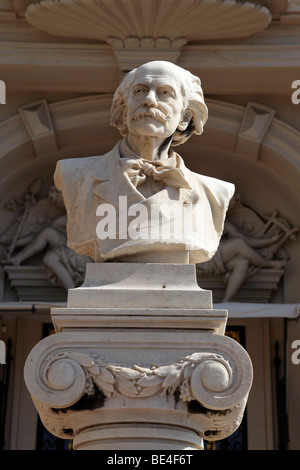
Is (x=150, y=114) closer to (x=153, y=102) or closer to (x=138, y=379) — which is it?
(x=153, y=102)

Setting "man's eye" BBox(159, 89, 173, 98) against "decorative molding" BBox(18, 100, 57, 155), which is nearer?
"man's eye" BBox(159, 89, 173, 98)

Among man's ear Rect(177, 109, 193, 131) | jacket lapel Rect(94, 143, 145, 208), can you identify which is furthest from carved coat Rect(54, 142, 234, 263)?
man's ear Rect(177, 109, 193, 131)

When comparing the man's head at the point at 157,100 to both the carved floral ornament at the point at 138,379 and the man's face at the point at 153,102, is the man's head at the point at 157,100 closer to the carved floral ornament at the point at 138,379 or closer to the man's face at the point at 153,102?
the man's face at the point at 153,102

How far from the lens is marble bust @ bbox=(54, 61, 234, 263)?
4508mm

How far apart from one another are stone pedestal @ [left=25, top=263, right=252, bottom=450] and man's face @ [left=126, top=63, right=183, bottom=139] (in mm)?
722

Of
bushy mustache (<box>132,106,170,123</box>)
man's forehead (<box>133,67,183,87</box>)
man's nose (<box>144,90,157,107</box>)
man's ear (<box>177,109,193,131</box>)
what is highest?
man's forehead (<box>133,67,183,87</box>)

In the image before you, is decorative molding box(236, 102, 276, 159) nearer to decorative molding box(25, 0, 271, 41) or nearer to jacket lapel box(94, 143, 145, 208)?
decorative molding box(25, 0, 271, 41)

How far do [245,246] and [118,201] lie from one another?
15.6 feet

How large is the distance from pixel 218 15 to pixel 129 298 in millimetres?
A: 4577

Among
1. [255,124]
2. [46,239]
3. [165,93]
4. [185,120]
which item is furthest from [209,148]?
[165,93]

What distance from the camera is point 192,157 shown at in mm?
9414

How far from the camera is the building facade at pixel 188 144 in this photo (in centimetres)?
853

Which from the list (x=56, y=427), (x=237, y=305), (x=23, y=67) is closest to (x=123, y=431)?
(x=56, y=427)

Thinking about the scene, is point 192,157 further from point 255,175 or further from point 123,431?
point 123,431
